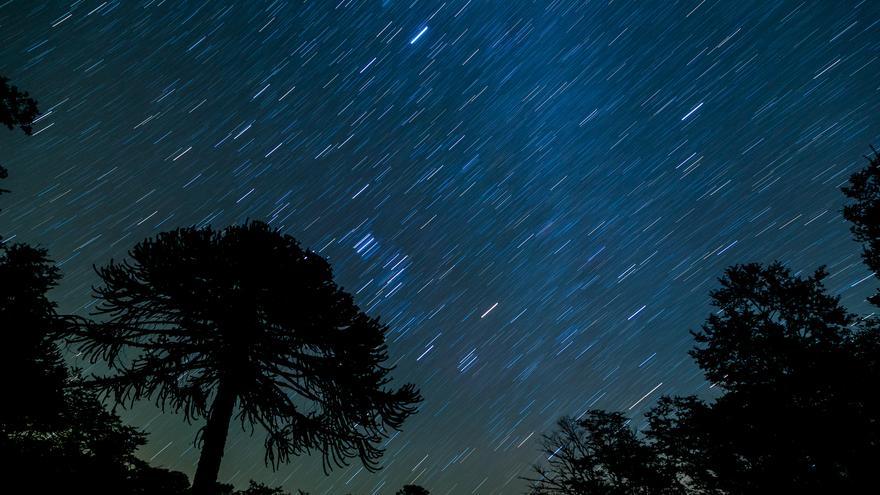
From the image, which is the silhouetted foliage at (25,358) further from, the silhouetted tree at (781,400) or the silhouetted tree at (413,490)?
the silhouetted tree at (413,490)

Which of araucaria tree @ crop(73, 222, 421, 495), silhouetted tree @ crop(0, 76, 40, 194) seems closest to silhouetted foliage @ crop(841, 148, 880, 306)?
araucaria tree @ crop(73, 222, 421, 495)

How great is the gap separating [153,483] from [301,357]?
914 cm

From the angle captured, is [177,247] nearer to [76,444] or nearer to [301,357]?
[301,357]

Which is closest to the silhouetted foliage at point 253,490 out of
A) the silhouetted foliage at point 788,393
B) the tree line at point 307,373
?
the tree line at point 307,373

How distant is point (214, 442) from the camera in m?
4.86

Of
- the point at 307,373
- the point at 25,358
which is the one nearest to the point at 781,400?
the point at 307,373

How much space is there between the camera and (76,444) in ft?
35.8

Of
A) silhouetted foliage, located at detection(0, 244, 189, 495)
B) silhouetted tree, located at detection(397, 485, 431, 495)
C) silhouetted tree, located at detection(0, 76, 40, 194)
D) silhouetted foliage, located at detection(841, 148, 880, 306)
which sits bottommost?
silhouetted tree, located at detection(397, 485, 431, 495)

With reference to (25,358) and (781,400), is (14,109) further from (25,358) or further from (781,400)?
(781,400)

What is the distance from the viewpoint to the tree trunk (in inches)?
182

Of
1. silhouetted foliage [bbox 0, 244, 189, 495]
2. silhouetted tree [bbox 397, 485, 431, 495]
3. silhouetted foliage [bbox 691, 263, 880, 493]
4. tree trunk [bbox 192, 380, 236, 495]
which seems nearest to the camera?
tree trunk [bbox 192, 380, 236, 495]

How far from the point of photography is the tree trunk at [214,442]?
4.63 metres

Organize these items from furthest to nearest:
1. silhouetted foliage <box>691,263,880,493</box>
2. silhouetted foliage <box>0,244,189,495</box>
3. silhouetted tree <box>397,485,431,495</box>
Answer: silhouetted tree <box>397,485,431,495</box>, silhouetted foliage <box>691,263,880,493</box>, silhouetted foliage <box>0,244,189,495</box>

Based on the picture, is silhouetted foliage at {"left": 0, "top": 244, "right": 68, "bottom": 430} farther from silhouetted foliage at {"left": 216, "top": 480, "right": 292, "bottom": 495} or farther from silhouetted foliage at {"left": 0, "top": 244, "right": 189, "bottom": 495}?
→ silhouetted foliage at {"left": 216, "top": 480, "right": 292, "bottom": 495}
